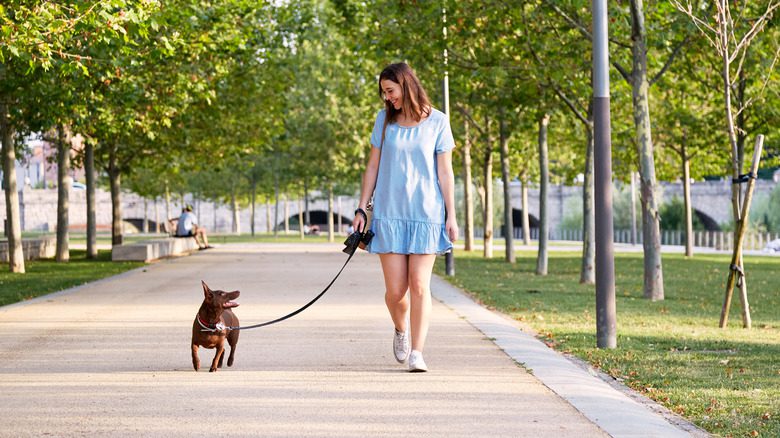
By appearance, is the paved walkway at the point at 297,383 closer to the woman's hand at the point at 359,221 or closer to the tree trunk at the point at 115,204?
the woman's hand at the point at 359,221

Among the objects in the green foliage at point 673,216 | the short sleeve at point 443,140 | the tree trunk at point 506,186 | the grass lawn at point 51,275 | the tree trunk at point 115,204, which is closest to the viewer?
the short sleeve at point 443,140

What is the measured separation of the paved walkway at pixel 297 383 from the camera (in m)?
6.55

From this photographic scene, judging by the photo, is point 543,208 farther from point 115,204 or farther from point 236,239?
point 236,239

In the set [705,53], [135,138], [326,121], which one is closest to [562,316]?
[705,53]

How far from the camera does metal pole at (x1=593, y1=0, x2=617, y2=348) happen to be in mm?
10383

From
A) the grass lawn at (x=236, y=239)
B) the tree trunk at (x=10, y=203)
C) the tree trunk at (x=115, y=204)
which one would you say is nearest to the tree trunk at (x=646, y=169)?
the tree trunk at (x=10, y=203)

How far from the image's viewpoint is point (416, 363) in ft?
28.0

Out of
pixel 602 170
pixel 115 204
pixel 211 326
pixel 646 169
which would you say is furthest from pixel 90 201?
pixel 211 326

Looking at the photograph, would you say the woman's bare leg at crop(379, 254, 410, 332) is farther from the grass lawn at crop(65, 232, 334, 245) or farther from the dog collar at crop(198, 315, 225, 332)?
the grass lawn at crop(65, 232, 334, 245)

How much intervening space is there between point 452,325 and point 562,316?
2.40m

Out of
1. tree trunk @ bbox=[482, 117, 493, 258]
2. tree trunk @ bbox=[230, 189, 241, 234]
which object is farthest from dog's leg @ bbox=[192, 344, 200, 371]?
tree trunk @ bbox=[230, 189, 241, 234]

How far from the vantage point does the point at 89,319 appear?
13484 millimetres

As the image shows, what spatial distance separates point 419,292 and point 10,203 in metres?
19.0

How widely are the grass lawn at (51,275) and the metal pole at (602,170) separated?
9.08m
